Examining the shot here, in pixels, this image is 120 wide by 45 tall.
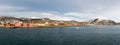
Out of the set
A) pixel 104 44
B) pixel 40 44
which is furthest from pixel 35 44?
pixel 104 44

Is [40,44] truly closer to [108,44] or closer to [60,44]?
[60,44]

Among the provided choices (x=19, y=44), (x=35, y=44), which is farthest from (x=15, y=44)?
(x=35, y=44)

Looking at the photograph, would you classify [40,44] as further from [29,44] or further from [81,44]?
[81,44]

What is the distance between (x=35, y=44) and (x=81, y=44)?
67.1 feet

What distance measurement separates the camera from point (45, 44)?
95.8 meters

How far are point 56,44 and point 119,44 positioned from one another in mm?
27657

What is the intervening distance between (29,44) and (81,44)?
23051 millimetres

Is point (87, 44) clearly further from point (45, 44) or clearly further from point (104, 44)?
point (45, 44)

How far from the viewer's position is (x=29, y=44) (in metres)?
95.8

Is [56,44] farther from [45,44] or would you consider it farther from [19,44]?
[19,44]

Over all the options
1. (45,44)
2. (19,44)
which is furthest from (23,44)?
(45,44)

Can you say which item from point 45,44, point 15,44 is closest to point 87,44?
point 45,44

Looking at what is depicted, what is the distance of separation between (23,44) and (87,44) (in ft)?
92.7

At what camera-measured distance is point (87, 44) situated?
9525 centimetres
